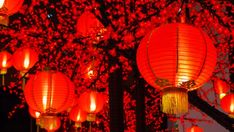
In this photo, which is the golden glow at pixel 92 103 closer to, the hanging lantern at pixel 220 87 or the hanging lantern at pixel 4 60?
the hanging lantern at pixel 220 87

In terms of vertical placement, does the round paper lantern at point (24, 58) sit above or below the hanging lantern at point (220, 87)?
above

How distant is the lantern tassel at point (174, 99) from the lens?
14.2 ft

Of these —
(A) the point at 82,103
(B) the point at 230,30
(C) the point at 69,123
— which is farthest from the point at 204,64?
(C) the point at 69,123

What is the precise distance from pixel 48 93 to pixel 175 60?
7.78ft

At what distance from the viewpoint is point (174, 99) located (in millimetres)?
4418

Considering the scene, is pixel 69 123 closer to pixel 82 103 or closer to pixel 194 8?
pixel 194 8

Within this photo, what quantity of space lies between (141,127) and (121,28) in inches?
106

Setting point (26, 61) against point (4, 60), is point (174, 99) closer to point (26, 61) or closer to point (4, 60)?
point (26, 61)

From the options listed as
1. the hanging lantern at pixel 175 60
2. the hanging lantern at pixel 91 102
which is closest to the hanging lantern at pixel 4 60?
the hanging lantern at pixel 91 102

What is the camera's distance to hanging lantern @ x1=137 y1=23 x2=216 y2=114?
4387 millimetres

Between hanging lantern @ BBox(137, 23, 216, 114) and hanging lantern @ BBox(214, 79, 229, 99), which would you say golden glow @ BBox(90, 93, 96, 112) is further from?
hanging lantern @ BBox(137, 23, 216, 114)

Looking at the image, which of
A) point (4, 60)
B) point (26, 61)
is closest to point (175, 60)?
point (26, 61)

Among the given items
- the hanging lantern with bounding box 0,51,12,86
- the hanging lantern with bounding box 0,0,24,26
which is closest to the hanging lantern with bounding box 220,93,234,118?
the hanging lantern with bounding box 0,0,24,26

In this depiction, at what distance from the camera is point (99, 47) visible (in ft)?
26.3
